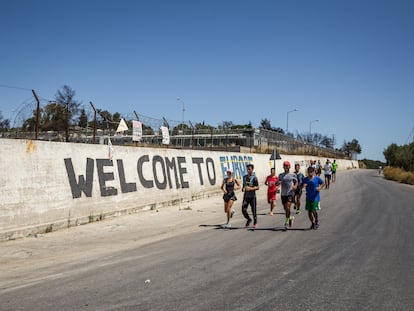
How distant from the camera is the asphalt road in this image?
527cm

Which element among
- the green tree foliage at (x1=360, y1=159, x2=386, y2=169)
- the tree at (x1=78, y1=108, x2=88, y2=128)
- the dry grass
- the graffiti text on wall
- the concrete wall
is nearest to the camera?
the concrete wall

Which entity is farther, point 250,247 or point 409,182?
point 409,182

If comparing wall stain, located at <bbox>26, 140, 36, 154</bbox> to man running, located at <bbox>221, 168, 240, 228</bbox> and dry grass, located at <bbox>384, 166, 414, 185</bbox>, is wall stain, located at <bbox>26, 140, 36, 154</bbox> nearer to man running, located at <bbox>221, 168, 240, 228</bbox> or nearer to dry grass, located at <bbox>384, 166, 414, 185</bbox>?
man running, located at <bbox>221, 168, 240, 228</bbox>

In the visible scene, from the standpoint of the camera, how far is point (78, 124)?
610 inches

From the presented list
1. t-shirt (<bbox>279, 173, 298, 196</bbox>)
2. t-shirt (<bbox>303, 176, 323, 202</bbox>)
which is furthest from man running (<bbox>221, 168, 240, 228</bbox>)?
t-shirt (<bbox>303, 176, 323, 202</bbox>)

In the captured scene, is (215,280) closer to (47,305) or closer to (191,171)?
(47,305)

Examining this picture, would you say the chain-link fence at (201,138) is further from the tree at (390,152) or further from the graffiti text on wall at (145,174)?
the tree at (390,152)

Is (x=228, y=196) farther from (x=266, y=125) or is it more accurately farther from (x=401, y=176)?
(x=266, y=125)

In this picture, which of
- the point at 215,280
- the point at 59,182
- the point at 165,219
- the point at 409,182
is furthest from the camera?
the point at 409,182

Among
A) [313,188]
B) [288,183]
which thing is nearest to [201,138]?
[288,183]

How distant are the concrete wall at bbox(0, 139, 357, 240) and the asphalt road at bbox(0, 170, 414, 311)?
2.24 ft

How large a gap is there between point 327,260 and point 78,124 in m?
11.4

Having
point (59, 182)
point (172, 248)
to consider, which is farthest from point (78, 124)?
point (172, 248)

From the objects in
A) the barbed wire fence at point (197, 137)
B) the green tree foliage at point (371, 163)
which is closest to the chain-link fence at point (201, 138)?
the barbed wire fence at point (197, 137)
